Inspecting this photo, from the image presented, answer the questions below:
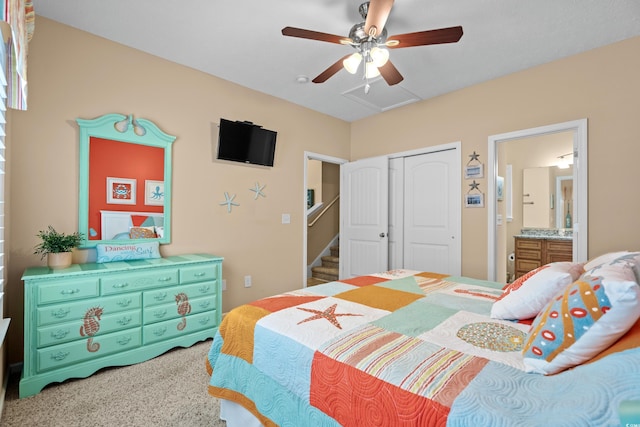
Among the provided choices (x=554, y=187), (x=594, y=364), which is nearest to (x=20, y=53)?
(x=594, y=364)

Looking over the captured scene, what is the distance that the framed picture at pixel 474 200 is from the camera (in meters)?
3.50

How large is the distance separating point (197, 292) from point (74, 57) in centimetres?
217

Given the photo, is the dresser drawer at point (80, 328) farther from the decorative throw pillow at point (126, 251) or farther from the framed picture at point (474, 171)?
the framed picture at point (474, 171)

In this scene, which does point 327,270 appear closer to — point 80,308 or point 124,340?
point 124,340

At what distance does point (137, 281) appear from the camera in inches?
95.9

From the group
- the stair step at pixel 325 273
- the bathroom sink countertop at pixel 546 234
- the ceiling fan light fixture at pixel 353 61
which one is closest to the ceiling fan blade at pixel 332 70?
the ceiling fan light fixture at pixel 353 61

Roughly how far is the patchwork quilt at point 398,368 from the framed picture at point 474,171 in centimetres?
196

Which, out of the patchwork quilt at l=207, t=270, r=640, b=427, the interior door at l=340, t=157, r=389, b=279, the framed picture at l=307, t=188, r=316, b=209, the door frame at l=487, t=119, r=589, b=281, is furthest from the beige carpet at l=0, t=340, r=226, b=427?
the framed picture at l=307, t=188, r=316, b=209

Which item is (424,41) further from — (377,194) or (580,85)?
(377,194)

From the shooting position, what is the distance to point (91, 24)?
2469 mm

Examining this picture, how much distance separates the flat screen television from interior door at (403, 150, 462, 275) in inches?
72.4

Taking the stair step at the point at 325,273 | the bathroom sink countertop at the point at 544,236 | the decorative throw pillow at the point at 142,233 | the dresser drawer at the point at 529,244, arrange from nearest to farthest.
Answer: the decorative throw pillow at the point at 142,233 → the bathroom sink countertop at the point at 544,236 → the dresser drawer at the point at 529,244 → the stair step at the point at 325,273

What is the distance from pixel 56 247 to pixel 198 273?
3.34ft

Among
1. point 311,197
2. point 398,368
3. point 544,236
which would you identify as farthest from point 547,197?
point 398,368
